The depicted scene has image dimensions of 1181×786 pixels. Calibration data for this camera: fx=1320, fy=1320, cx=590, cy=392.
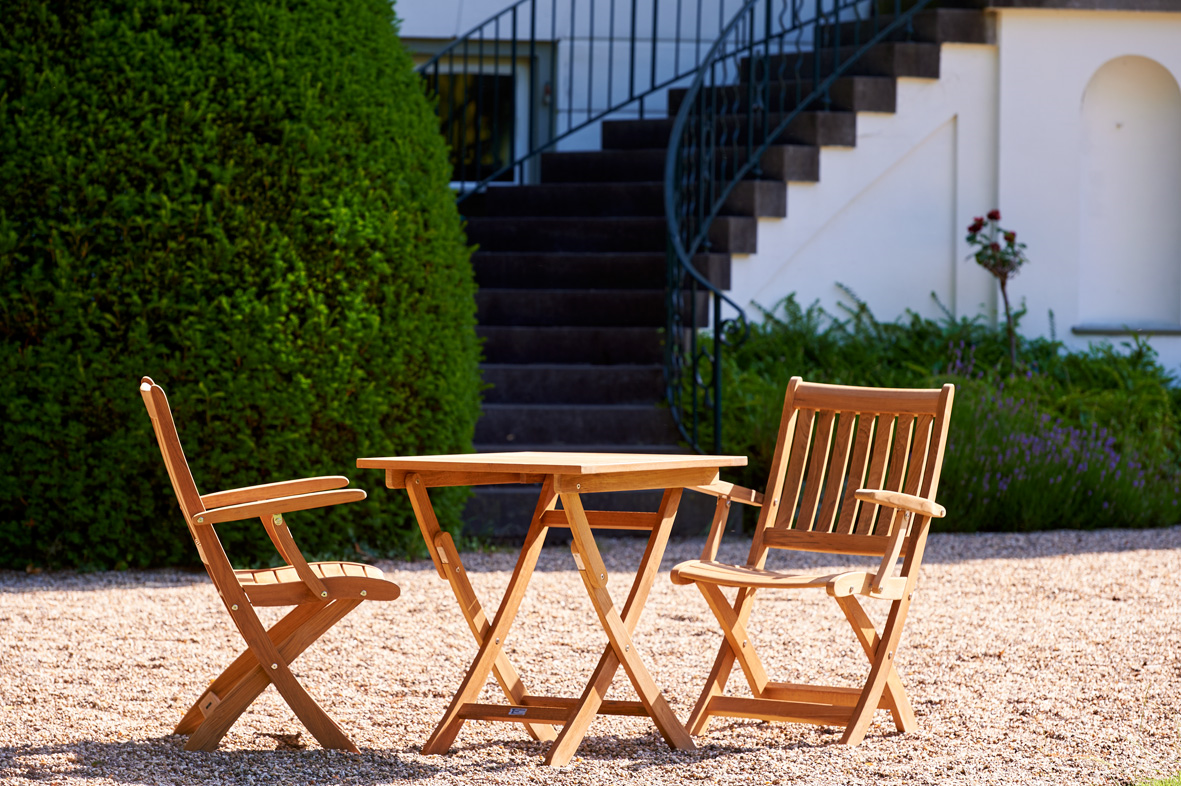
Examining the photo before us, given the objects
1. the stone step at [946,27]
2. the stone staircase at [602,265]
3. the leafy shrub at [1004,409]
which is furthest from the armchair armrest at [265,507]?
the stone step at [946,27]

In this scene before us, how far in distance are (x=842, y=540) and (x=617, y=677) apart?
3.17ft

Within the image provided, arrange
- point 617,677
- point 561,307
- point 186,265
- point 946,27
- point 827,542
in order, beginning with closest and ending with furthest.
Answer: point 827,542 → point 617,677 → point 186,265 → point 561,307 → point 946,27

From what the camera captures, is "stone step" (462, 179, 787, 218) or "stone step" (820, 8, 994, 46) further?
"stone step" (820, 8, 994, 46)

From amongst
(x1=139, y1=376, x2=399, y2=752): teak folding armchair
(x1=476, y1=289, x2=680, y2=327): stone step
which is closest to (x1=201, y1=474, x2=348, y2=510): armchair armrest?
(x1=139, y1=376, x2=399, y2=752): teak folding armchair

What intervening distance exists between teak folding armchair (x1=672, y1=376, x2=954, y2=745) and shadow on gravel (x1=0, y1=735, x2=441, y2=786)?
80 cm

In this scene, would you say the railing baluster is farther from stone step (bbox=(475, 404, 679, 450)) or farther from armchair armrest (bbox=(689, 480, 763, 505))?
armchair armrest (bbox=(689, 480, 763, 505))

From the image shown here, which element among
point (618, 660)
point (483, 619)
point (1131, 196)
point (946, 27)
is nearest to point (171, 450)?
point (483, 619)

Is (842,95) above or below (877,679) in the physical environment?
above

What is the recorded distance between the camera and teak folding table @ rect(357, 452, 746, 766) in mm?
2978

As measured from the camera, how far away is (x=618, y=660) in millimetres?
3051

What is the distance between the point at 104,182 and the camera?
204 inches

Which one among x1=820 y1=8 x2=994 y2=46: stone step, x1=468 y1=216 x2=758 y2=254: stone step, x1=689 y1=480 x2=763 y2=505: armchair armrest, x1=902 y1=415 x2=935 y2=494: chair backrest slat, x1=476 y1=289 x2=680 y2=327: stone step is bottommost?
x1=689 y1=480 x2=763 y2=505: armchair armrest

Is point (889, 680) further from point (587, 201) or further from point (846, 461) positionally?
point (587, 201)

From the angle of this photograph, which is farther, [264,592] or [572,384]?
[572,384]
